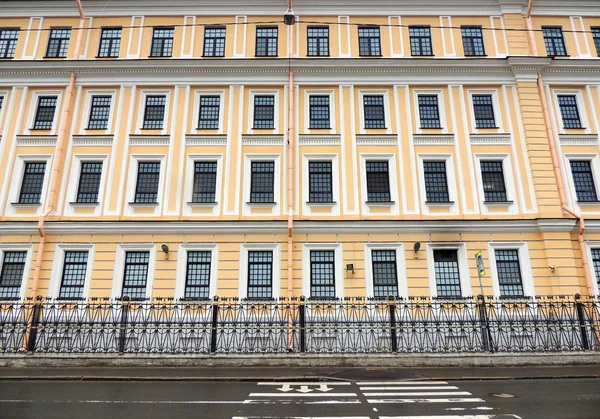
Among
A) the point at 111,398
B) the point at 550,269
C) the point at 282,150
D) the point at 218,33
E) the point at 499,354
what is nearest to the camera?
the point at 111,398

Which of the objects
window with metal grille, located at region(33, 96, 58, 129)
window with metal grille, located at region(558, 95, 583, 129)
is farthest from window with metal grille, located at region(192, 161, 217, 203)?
window with metal grille, located at region(558, 95, 583, 129)

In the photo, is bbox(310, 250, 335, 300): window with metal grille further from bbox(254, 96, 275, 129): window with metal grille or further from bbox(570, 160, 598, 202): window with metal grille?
bbox(570, 160, 598, 202): window with metal grille

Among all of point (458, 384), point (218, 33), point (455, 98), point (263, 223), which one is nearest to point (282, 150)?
point (263, 223)

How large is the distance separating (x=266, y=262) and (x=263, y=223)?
1.84m

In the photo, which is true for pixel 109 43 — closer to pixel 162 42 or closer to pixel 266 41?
pixel 162 42

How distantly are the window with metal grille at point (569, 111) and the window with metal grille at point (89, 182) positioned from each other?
78.9 feet

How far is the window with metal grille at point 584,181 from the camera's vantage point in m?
19.3

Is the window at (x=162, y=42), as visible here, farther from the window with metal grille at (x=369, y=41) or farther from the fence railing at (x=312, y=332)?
the fence railing at (x=312, y=332)

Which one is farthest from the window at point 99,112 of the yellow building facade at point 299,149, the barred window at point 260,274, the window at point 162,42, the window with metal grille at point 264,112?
the barred window at point 260,274

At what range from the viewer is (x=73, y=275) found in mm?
18266

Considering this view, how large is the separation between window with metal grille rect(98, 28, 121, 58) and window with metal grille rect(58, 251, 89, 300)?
36.3ft

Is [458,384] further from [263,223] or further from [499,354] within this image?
[263,223]

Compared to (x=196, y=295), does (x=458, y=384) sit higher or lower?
lower

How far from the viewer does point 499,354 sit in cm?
1275
